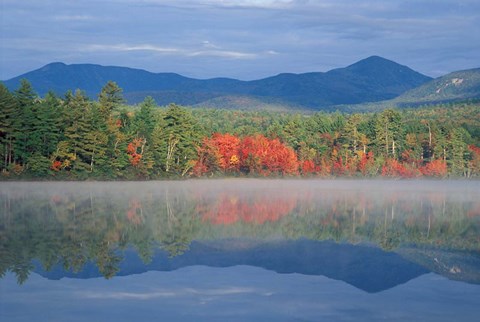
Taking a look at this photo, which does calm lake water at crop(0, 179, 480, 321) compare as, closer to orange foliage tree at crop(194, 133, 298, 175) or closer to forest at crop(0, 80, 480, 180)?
forest at crop(0, 80, 480, 180)

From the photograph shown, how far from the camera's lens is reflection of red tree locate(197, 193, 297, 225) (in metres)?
24.0

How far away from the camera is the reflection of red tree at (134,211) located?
2279 centimetres

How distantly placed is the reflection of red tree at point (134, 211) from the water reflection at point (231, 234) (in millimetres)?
41

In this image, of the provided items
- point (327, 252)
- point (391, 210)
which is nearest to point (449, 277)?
point (327, 252)

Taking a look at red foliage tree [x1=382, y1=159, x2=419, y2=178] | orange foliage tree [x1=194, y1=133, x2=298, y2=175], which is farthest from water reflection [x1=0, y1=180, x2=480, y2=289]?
red foliage tree [x1=382, y1=159, x2=419, y2=178]

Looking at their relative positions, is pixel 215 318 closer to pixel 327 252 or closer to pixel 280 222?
pixel 327 252

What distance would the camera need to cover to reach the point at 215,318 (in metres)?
10.3

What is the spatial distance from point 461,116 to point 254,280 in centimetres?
8123

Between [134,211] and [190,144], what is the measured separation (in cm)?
3287

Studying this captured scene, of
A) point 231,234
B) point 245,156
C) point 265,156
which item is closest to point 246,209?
point 231,234

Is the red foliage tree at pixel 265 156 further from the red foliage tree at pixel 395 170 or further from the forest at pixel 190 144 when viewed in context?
the red foliage tree at pixel 395 170

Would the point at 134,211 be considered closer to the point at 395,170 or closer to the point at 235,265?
the point at 235,265

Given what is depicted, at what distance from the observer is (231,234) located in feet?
64.8

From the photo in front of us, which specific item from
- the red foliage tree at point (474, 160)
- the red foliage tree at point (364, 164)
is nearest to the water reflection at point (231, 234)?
the red foliage tree at point (364, 164)
